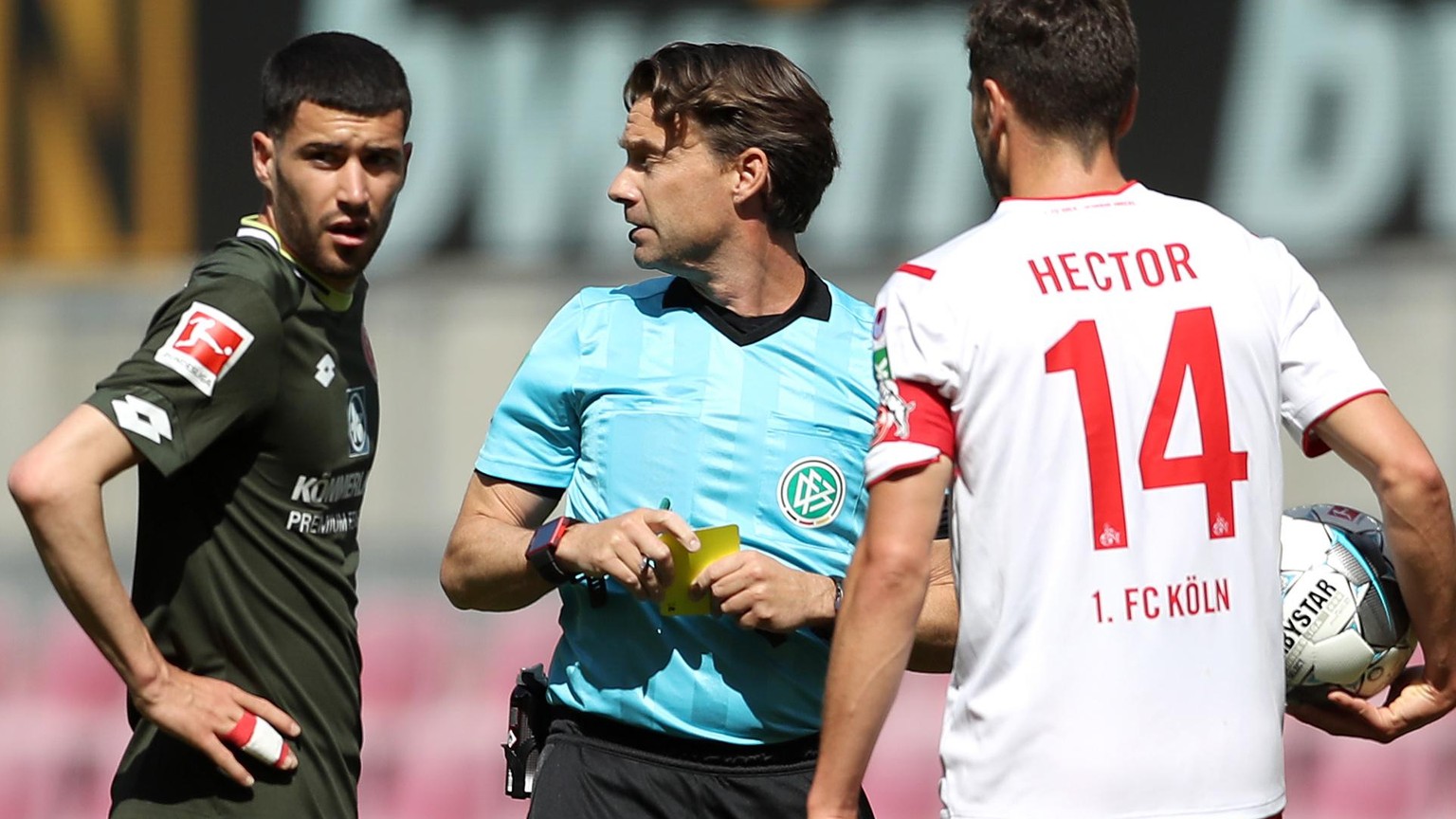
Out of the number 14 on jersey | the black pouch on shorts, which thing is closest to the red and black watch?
the black pouch on shorts

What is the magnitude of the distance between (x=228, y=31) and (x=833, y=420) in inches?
245

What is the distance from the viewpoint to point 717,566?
8.70 ft

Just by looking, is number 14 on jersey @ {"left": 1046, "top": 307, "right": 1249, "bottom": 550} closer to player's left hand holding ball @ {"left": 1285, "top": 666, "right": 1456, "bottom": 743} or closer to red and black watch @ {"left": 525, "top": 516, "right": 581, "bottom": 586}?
player's left hand holding ball @ {"left": 1285, "top": 666, "right": 1456, "bottom": 743}

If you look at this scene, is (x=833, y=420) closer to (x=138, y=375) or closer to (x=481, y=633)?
(x=138, y=375)

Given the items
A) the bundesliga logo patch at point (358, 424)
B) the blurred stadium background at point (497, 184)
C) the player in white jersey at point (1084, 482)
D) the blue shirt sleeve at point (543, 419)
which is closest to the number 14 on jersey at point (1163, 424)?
Result: the player in white jersey at point (1084, 482)

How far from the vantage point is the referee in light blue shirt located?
2820mm

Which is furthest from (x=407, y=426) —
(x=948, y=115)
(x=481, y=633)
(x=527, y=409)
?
(x=527, y=409)

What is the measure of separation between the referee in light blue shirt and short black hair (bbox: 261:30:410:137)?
393 millimetres

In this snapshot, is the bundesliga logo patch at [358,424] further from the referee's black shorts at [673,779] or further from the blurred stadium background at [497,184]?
the blurred stadium background at [497,184]

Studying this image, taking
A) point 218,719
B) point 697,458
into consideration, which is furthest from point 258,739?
point 697,458

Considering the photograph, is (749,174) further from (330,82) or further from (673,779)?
(673,779)

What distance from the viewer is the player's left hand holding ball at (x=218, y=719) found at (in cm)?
252

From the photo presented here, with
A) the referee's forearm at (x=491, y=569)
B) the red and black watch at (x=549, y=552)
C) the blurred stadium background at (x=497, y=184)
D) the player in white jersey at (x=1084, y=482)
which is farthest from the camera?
the blurred stadium background at (x=497, y=184)

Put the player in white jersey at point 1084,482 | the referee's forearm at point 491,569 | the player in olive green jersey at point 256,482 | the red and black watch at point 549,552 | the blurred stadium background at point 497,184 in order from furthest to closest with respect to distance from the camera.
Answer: the blurred stadium background at point 497,184
the referee's forearm at point 491,569
the red and black watch at point 549,552
the player in olive green jersey at point 256,482
the player in white jersey at point 1084,482
